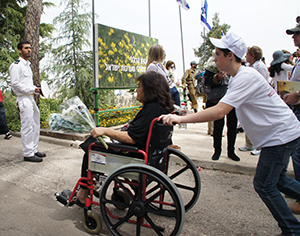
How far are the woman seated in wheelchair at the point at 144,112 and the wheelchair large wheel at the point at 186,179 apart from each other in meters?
0.53

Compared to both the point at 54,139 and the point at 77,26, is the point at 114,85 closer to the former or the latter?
the point at 54,139

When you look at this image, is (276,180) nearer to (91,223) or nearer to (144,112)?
(144,112)

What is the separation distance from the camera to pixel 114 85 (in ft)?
20.1

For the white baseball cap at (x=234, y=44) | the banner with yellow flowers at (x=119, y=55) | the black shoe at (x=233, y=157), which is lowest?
the black shoe at (x=233, y=157)

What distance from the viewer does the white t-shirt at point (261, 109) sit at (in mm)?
2037

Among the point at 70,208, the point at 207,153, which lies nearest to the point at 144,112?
the point at 70,208

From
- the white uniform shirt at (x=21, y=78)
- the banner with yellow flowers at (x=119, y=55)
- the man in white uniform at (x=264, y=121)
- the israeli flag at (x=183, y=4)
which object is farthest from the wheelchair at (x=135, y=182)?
the israeli flag at (x=183, y=4)

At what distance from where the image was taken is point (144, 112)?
2.40 meters

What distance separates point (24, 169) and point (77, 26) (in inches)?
233

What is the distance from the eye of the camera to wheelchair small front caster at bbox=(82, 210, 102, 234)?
2485 mm

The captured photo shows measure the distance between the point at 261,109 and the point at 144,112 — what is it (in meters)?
0.95

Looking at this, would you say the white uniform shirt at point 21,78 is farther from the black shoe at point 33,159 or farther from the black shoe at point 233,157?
the black shoe at point 233,157

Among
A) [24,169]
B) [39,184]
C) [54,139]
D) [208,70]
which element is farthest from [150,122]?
[54,139]

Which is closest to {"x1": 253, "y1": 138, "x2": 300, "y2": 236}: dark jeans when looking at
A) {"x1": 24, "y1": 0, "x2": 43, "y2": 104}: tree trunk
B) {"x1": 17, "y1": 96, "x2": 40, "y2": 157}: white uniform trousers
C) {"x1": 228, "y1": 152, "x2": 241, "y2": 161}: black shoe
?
{"x1": 228, "y1": 152, "x2": 241, "y2": 161}: black shoe
